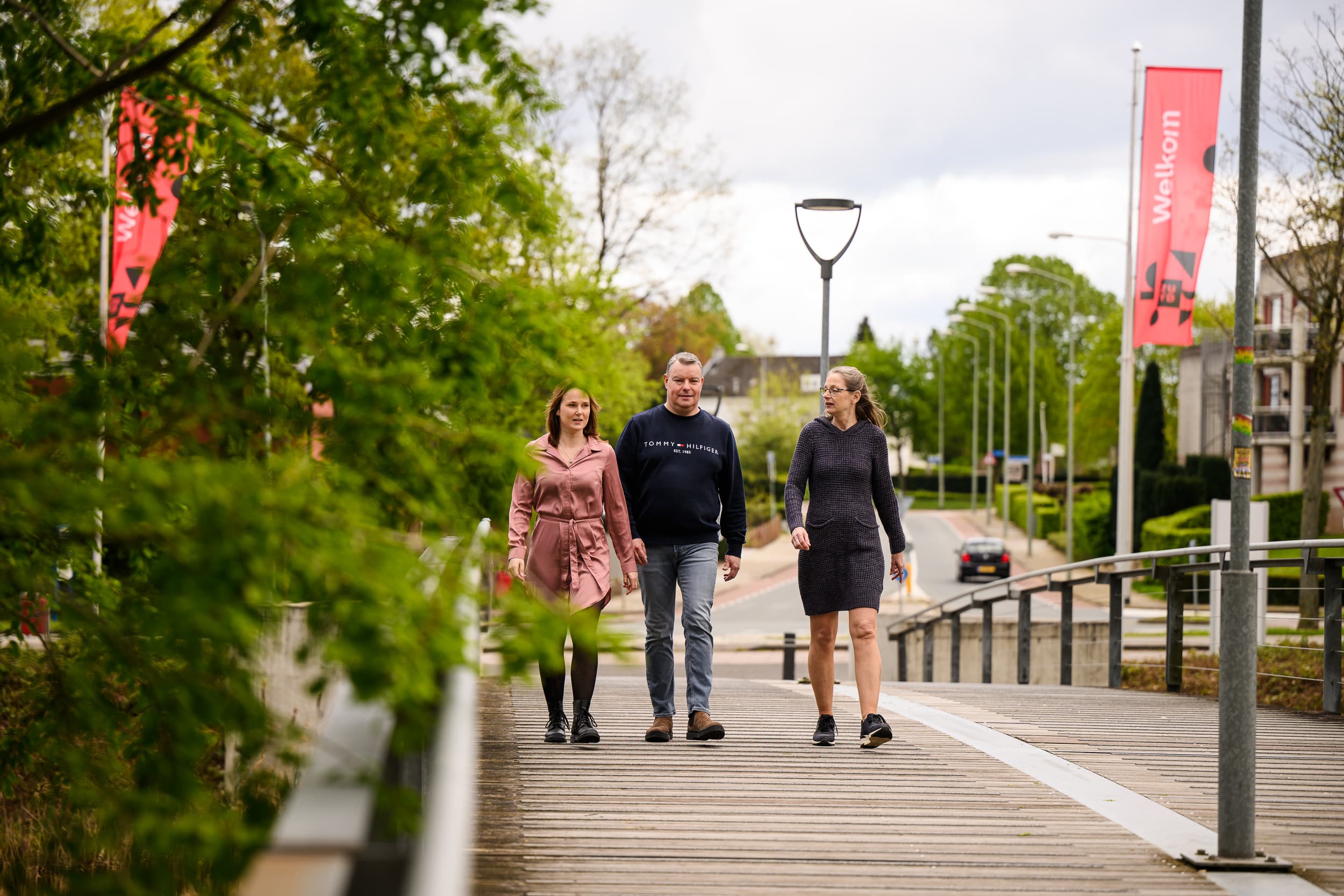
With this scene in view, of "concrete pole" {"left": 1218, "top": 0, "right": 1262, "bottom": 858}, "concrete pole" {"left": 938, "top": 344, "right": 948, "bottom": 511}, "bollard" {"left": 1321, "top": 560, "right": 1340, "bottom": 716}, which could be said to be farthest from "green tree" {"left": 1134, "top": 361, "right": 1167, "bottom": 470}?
"concrete pole" {"left": 1218, "top": 0, "right": 1262, "bottom": 858}

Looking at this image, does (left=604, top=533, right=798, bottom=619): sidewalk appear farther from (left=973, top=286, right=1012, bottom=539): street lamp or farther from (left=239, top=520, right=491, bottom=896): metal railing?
(left=239, top=520, right=491, bottom=896): metal railing

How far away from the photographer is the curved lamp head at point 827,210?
37.6 ft

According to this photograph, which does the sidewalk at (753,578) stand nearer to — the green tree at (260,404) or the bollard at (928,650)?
the bollard at (928,650)

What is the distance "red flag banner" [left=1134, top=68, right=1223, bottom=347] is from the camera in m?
20.7

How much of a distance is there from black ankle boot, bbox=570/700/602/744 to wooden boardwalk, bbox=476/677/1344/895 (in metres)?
0.15

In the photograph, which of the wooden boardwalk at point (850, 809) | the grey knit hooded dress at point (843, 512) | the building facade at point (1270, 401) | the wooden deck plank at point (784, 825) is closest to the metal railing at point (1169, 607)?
the wooden boardwalk at point (850, 809)

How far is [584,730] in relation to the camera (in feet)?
22.5

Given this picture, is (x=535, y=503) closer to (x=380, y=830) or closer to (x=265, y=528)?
(x=265, y=528)

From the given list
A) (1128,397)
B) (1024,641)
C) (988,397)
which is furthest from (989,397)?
(1024,641)

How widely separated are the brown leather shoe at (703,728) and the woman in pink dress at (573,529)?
50cm

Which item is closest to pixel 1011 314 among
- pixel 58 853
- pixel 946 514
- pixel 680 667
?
pixel 946 514

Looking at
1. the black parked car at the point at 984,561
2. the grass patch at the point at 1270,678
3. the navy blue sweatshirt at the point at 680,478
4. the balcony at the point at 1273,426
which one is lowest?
the black parked car at the point at 984,561

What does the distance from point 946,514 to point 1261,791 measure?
70.5m

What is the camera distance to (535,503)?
6887mm
